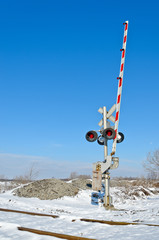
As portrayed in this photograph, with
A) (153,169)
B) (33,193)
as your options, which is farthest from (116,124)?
(153,169)

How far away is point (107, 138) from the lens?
1297cm

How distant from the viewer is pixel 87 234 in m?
6.36

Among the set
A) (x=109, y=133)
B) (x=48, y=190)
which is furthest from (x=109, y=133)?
(x=48, y=190)

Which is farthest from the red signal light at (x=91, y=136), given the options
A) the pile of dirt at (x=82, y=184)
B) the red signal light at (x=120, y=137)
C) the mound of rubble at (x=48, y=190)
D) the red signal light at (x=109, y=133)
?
the pile of dirt at (x=82, y=184)

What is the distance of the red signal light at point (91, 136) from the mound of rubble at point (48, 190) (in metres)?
4.90

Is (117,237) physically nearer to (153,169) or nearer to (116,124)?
(116,124)

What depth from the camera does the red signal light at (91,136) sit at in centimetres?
1326

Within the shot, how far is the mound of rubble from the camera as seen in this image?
16203 millimetres

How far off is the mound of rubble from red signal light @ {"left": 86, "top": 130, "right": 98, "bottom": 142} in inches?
193

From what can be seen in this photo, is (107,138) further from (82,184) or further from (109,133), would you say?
(82,184)

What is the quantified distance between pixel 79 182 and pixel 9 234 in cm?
1433

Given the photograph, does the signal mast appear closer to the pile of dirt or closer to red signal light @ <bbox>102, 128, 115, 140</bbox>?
red signal light @ <bbox>102, 128, 115, 140</bbox>

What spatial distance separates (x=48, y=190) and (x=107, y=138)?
6.09 m

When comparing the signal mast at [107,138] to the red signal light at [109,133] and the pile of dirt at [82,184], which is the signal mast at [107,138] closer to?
the red signal light at [109,133]
